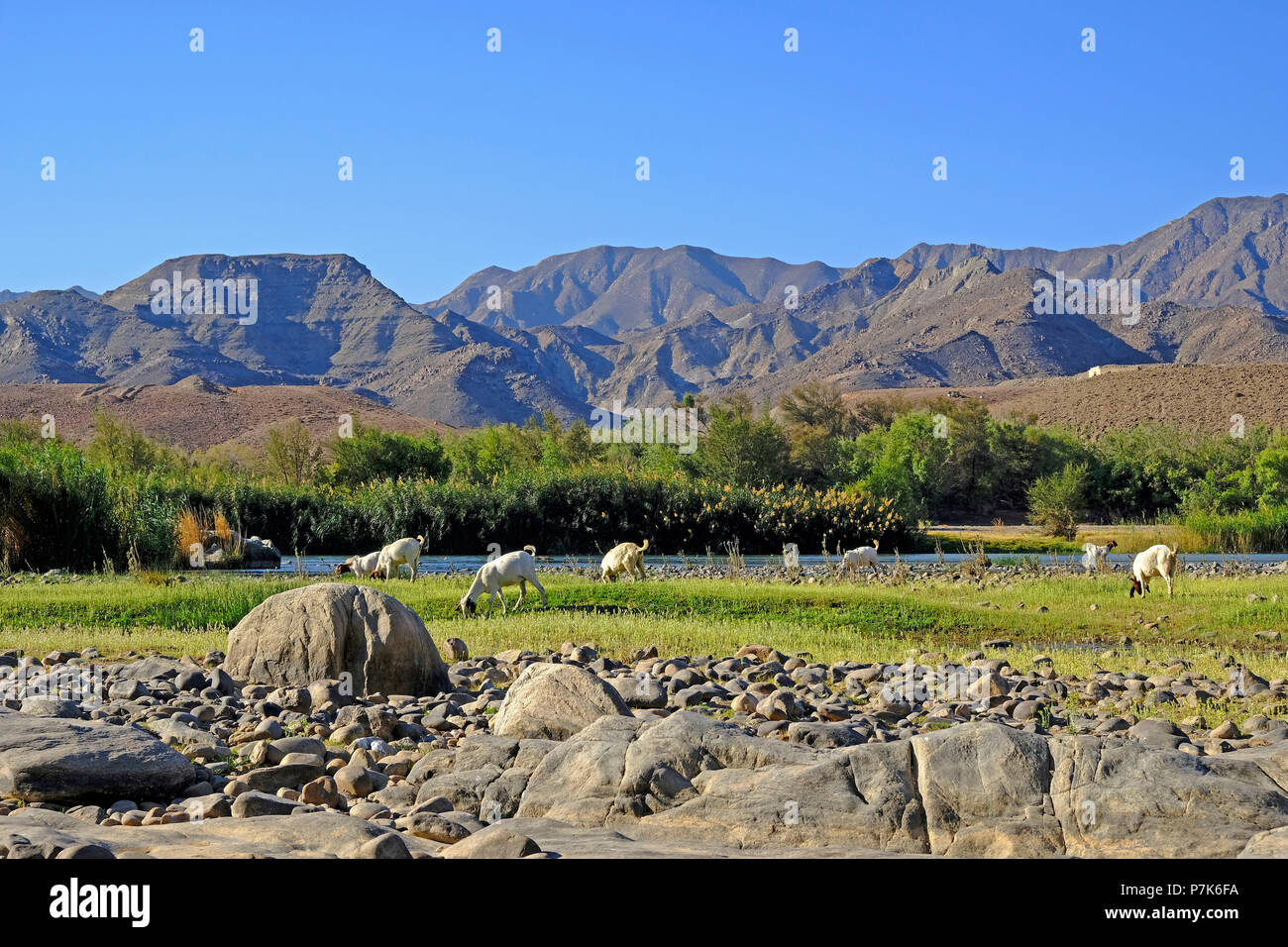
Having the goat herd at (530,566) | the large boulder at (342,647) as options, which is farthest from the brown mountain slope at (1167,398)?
the large boulder at (342,647)

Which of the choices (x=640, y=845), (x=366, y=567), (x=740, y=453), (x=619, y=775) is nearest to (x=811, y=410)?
(x=740, y=453)

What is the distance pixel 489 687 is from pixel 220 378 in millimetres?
183973

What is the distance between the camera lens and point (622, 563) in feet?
72.1

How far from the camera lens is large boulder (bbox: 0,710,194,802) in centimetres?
662

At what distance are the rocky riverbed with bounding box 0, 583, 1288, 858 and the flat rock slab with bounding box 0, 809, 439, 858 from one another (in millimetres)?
19

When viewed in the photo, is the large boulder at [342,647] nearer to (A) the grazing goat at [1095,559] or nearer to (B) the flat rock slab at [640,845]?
(B) the flat rock slab at [640,845]

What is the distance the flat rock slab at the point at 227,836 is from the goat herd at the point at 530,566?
39.7ft

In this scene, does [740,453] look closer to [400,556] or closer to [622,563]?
[622,563]

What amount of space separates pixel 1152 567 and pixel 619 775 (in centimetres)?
1612

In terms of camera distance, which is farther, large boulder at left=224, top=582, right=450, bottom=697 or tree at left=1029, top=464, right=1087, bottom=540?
tree at left=1029, top=464, right=1087, bottom=540

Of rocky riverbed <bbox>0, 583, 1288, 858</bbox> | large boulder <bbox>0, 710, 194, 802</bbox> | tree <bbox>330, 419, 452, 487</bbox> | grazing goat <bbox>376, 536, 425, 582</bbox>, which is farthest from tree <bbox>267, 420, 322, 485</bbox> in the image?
large boulder <bbox>0, 710, 194, 802</bbox>

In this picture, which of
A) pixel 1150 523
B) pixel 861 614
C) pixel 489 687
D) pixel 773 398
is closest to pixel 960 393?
pixel 773 398

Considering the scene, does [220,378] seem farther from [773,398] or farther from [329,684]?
[329,684]

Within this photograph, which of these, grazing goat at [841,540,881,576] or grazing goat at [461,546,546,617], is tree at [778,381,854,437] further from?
grazing goat at [461,546,546,617]
